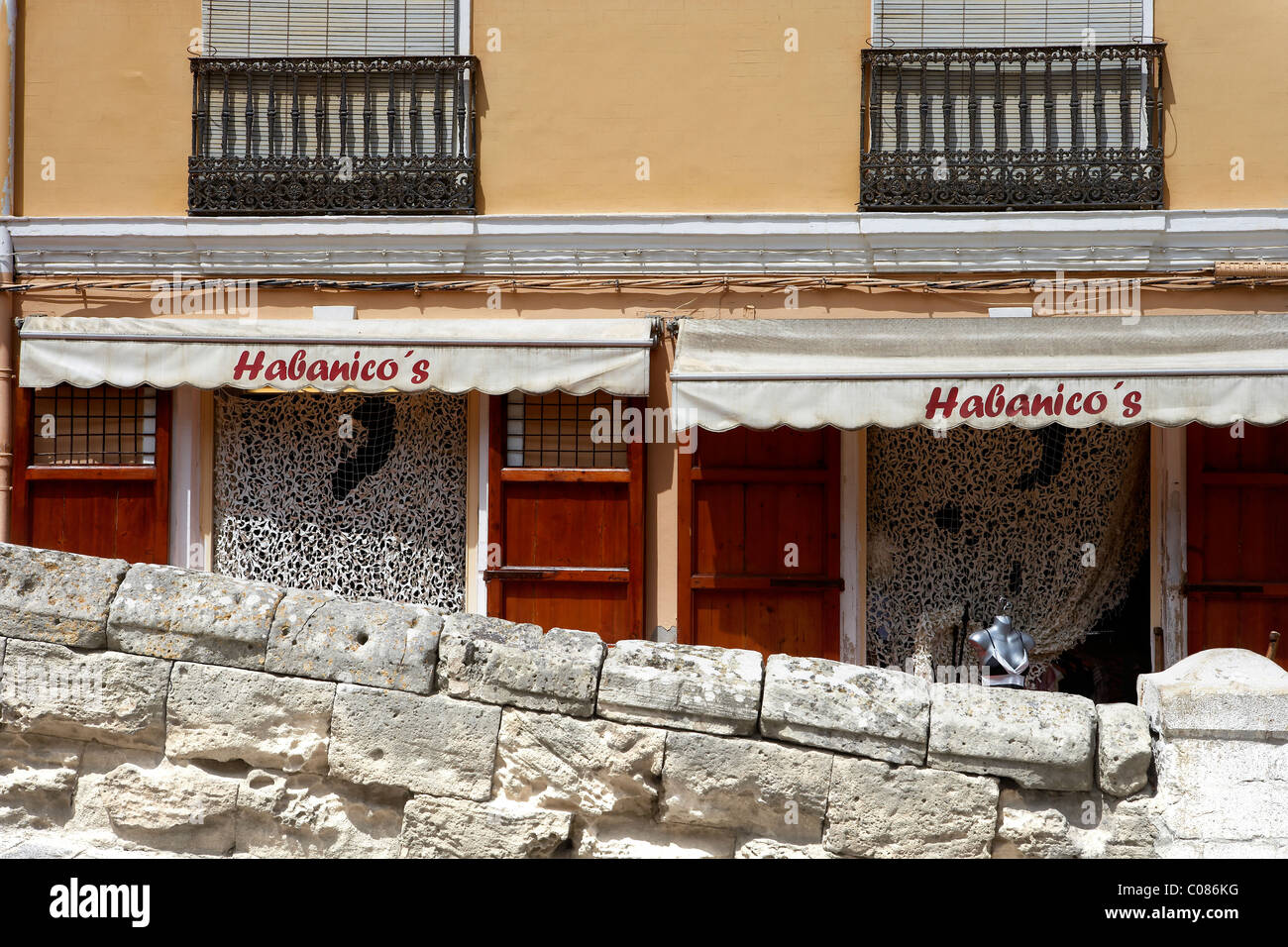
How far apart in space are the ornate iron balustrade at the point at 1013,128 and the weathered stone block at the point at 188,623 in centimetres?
486

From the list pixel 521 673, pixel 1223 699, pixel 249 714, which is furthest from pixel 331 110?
pixel 1223 699

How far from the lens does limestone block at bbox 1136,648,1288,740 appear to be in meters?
3.68

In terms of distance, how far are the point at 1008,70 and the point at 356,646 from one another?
573 centimetres

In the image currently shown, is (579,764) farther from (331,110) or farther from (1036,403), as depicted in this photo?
(331,110)

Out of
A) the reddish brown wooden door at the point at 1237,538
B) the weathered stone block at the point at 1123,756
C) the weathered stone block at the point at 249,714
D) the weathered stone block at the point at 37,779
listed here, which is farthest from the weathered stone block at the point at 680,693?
the reddish brown wooden door at the point at 1237,538

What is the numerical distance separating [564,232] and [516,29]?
55.1 inches

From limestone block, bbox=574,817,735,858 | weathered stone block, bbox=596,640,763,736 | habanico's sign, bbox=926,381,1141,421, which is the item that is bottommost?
limestone block, bbox=574,817,735,858

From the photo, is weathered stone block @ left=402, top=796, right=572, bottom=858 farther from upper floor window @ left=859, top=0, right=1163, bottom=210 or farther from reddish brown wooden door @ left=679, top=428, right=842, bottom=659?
upper floor window @ left=859, top=0, right=1163, bottom=210

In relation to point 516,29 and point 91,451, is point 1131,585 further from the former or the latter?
point 91,451

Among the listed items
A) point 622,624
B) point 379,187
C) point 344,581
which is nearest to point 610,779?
point 622,624

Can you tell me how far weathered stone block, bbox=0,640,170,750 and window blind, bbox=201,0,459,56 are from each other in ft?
16.4

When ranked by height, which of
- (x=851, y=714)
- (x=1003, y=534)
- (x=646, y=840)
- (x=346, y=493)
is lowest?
(x=646, y=840)

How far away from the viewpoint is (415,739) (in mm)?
3994

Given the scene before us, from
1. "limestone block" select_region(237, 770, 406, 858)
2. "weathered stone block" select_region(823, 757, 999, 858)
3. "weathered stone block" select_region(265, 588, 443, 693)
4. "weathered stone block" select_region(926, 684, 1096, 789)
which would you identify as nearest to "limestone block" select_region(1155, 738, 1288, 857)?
"weathered stone block" select_region(926, 684, 1096, 789)
